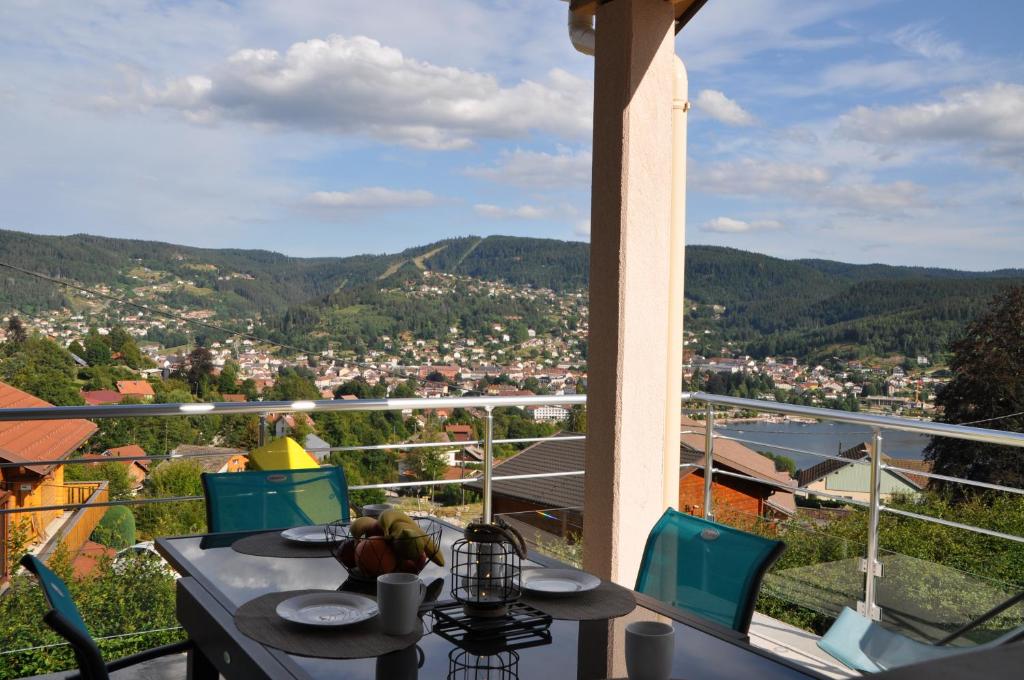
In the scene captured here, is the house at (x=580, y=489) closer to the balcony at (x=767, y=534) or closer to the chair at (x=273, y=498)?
the balcony at (x=767, y=534)

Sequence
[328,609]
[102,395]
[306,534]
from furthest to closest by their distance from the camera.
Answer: [102,395] → [306,534] → [328,609]

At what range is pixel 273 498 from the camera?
8.32 ft

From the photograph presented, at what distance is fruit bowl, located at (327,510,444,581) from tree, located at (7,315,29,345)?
8196 millimetres

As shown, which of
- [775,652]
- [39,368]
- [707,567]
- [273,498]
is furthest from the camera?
[39,368]

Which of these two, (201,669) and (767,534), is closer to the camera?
(201,669)

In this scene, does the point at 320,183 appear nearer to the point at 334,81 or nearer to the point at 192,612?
the point at 334,81

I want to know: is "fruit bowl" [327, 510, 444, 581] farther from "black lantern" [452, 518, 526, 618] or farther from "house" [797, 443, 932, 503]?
"house" [797, 443, 932, 503]

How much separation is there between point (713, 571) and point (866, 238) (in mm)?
13093

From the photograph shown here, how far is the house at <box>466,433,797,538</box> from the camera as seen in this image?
377 cm

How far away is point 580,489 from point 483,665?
2.63 metres

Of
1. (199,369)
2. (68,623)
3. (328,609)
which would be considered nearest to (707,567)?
(328,609)

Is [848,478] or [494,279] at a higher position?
[494,279]

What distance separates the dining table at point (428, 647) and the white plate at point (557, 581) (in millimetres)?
93

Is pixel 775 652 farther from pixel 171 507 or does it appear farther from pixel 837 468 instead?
pixel 171 507
